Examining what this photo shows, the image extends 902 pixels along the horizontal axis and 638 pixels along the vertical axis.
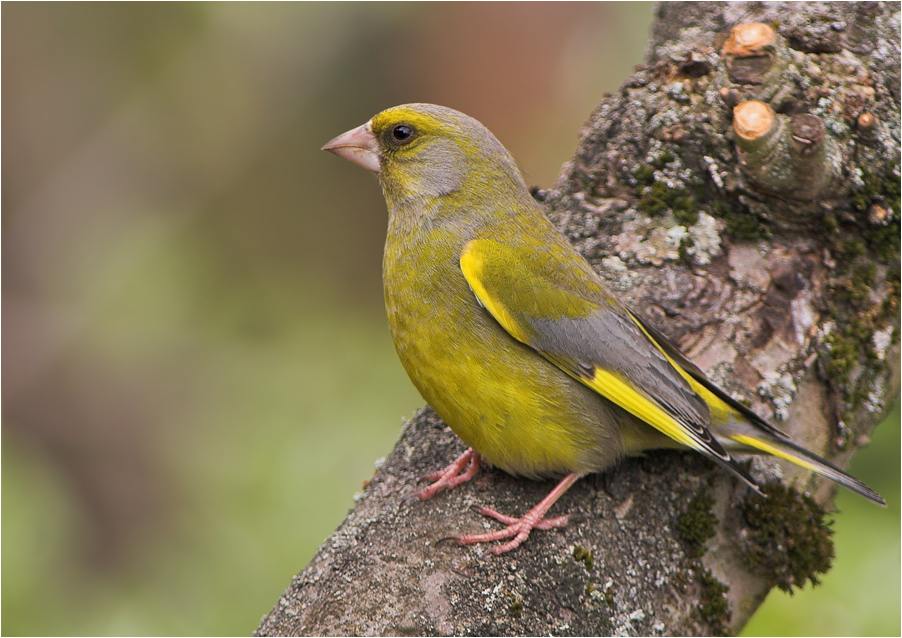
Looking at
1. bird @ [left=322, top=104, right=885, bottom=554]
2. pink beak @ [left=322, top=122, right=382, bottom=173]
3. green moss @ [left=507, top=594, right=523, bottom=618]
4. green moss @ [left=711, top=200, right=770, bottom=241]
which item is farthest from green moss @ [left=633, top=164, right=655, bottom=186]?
green moss @ [left=507, top=594, right=523, bottom=618]

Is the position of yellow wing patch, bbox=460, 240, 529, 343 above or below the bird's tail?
above

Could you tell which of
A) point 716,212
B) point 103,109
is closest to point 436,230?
point 716,212

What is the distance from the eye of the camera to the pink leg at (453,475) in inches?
116

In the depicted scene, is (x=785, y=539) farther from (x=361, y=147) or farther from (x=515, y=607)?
(x=361, y=147)

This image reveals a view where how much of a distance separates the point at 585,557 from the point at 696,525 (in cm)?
44

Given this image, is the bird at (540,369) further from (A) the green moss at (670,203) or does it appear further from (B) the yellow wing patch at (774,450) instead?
(A) the green moss at (670,203)

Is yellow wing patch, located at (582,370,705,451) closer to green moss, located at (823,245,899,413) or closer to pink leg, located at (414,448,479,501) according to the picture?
pink leg, located at (414,448,479,501)

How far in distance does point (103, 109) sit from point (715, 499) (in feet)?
17.9

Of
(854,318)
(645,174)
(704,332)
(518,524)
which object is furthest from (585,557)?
(645,174)

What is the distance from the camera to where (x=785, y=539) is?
3029mm

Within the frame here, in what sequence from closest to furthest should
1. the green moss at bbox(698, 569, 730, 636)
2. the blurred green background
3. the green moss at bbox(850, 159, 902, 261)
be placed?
the green moss at bbox(698, 569, 730, 636)
the green moss at bbox(850, 159, 902, 261)
the blurred green background

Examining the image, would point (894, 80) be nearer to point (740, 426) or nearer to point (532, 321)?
point (740, 426)

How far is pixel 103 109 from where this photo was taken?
21.3 feet

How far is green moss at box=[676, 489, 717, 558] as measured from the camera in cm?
288
